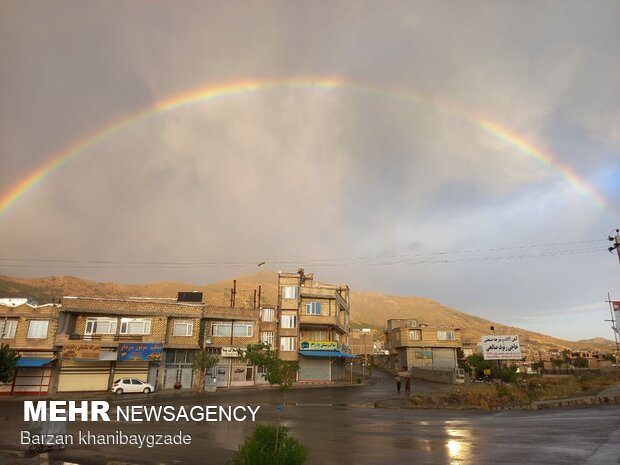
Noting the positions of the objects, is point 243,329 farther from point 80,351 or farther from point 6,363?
point 6,363

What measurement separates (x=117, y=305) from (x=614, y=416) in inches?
1797

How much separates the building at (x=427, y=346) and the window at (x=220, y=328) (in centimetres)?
3950

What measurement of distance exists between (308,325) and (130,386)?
25.1m

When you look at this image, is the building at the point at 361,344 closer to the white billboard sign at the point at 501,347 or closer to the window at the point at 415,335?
the window at the point at 415,335

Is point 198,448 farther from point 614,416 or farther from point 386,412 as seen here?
point 614,416

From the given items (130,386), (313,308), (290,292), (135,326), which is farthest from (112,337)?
(313,308)

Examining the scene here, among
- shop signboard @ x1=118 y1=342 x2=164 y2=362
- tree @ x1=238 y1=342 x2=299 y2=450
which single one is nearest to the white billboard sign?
shop signboard @ x1=118 y1=342 x2=164 y2=362

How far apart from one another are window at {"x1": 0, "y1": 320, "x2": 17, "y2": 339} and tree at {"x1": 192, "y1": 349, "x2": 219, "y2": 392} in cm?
1869

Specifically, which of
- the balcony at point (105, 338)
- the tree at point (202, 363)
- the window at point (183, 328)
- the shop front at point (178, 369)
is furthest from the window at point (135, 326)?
the tree at point (202, 363)

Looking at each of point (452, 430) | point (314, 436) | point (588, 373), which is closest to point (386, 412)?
point (452, 430)

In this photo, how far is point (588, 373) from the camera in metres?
60.2

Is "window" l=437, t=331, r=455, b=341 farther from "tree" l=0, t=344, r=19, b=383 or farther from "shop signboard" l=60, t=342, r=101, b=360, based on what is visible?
"tree" l=0, t=344, r=19, b=383

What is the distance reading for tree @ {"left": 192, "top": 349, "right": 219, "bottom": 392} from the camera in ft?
149

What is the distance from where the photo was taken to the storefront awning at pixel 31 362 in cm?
4169
